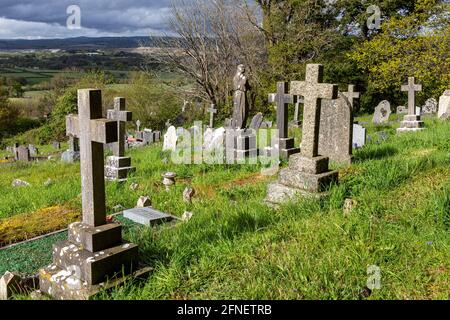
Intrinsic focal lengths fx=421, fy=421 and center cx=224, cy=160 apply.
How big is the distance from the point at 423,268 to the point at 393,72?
64.3 ft

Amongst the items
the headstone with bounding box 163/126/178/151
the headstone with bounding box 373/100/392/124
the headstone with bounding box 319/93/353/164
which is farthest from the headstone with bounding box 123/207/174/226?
the headstone with bounding box 373/100/392/124

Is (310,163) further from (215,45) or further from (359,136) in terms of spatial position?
(215,45)

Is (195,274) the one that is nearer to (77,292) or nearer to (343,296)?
(77,292)

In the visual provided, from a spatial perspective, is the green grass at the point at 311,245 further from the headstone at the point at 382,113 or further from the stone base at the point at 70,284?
the headstone at the point at 382,113

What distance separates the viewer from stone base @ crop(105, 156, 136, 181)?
9453 millimetres

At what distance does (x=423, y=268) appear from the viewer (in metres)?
3.34

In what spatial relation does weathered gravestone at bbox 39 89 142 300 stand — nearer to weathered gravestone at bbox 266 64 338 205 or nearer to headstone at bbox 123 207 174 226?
headstone at bbox 123 207 174 226

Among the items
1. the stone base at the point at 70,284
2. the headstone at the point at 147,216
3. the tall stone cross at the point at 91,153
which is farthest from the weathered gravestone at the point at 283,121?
the stone base at the point at 70,284

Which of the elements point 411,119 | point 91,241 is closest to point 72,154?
point 411,119

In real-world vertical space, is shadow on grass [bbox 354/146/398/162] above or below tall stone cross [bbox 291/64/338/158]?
below

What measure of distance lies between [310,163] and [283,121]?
464cm

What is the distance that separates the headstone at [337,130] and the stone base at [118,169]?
4.33 m

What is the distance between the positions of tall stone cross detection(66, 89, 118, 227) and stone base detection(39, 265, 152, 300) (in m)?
0.48

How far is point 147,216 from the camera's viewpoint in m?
5.84
